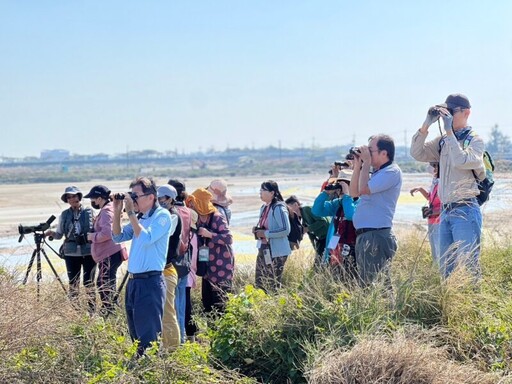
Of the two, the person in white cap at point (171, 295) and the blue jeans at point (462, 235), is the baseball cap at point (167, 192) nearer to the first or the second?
the person in white cap at point (171, 295)

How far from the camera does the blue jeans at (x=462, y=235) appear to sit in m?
6.24

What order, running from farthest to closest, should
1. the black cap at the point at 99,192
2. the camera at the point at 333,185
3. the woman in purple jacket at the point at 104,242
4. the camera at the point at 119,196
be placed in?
the black cap at the point at 99,192
the woman in purple jacket at the point at 104,242
the camera at the point at 333,185
the camera at the point at 119,196

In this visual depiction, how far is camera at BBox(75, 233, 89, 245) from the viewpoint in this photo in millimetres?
8773

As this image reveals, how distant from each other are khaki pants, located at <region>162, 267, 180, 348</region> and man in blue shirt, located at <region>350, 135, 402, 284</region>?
5.73ft

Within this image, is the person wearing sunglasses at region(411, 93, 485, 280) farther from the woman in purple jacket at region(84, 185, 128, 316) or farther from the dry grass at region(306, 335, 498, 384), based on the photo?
the woman in purple jacket at region(84, 185, 128, 316)

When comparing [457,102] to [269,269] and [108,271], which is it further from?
[108,271]

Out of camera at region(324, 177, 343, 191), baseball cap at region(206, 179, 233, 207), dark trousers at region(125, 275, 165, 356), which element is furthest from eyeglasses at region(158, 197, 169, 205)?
baseball cap at region(206, 179, 233, 207)

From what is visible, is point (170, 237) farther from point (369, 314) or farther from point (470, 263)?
point (470, 263)

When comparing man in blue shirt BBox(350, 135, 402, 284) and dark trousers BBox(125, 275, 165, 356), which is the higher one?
man in blue shirt BBox(350, 135, 402, 284)

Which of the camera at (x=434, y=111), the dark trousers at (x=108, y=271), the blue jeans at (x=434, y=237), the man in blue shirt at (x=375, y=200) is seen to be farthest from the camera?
the dark trousers at (x=108, y=271)

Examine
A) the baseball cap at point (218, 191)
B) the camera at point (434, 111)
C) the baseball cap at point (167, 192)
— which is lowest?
the baseball cap at point (218, 191)

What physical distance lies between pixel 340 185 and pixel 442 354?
2857mm

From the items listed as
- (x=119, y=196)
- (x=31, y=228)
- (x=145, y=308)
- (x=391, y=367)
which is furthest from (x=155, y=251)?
(x=31, y=228)

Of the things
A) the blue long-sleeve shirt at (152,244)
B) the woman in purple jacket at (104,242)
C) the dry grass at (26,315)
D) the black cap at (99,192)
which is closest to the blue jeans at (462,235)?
the blue long-sleeve shirt at (152,244)
